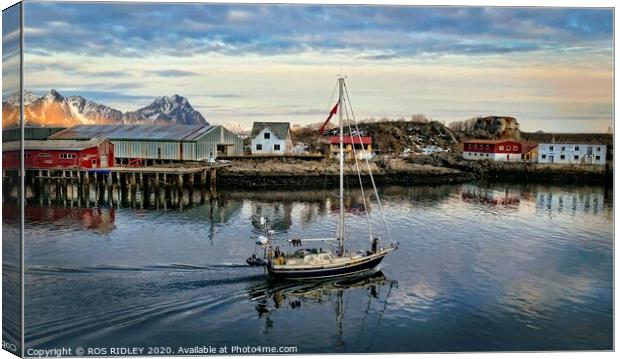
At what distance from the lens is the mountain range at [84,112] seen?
12.4 m

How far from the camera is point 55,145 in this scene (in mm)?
13469

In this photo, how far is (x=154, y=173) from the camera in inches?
642

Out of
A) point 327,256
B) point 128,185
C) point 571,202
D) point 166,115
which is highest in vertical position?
point 166,115

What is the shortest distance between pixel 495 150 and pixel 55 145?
8595 mm

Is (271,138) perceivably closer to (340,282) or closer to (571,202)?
(340,282)

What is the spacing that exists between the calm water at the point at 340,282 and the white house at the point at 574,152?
575 mm

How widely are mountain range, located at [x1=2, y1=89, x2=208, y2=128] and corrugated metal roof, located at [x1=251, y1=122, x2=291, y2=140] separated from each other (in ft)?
3.32

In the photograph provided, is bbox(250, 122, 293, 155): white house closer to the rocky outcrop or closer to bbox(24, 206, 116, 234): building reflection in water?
bbox(24, 206, 116, 234): building reflection in water

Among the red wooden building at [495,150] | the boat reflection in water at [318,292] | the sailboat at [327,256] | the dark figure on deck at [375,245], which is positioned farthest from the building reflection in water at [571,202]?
the boat reflection in water at [318,292]

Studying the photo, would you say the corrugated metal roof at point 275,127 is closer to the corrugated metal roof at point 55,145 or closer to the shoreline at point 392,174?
the shoreline at point 392,174

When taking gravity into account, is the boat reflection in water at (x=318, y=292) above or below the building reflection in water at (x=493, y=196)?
below

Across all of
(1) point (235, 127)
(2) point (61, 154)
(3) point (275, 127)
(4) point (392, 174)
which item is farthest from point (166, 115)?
(4) point (392, 174)

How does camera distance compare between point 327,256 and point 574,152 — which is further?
point 574,152

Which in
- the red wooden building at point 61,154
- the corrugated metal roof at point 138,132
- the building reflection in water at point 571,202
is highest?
the corrugated metal roof at point 138,132
